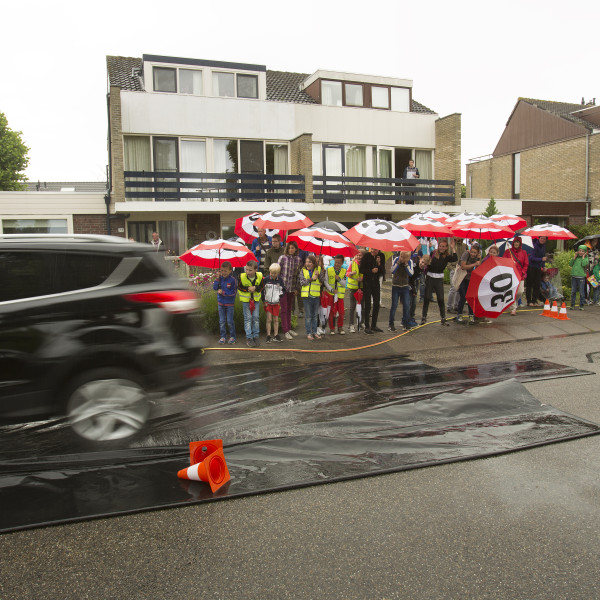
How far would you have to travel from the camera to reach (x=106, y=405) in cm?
462

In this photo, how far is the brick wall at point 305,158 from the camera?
2183 centimetres

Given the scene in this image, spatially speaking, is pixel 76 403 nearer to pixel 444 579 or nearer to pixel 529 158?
pixel 444 579

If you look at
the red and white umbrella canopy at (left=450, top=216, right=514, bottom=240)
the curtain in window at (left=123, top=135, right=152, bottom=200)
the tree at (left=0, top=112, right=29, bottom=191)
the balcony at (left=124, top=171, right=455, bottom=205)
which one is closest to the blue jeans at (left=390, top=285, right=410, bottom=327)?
the red and white umbrella canopy at (left=450, top=216, right=514, bottom=240)

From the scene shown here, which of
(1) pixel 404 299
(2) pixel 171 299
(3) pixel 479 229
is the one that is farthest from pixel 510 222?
(2) pixel 171 299

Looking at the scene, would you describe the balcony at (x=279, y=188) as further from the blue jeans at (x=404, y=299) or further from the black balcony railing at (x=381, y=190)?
the blue jeans at (x=404, y=299)

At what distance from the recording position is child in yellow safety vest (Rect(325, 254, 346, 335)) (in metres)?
10.9

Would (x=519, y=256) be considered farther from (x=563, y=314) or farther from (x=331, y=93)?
(x=331, y=93)

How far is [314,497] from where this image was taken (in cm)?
407

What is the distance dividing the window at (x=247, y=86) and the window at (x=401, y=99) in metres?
6.49

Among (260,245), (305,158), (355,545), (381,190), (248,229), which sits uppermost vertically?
(305,158)

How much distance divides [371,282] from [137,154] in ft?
44.0

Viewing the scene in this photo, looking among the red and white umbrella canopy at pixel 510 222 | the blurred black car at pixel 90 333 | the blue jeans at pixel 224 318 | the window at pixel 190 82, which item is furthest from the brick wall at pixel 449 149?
the blurred black car at pixel 90 333

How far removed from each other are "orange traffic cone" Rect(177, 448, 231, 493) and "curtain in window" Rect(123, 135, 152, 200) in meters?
18.1

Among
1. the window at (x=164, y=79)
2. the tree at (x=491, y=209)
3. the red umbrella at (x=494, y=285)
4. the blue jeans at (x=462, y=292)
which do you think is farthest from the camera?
the tree at (x=491, y=209)
